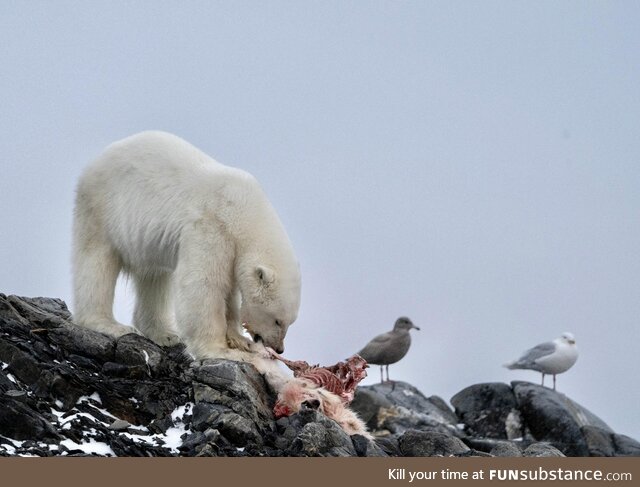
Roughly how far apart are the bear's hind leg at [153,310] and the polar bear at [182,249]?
0.01 m

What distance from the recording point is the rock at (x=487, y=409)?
24312 mm

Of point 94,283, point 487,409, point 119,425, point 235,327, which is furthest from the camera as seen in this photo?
point 487,409

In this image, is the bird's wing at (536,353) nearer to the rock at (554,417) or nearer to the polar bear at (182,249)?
the rock at (554,417)

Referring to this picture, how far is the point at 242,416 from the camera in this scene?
35.5 feet

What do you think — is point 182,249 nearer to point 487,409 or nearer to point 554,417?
point 554,417

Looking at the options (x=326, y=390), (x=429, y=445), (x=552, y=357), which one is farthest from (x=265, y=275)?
(x=552, y=357)

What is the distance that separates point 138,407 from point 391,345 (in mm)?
12929

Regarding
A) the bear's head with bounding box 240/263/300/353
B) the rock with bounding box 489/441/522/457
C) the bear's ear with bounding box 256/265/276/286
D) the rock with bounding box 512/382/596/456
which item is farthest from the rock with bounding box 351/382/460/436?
the bear's ear with bounding box 256/265/276/286

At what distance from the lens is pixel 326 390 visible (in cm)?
1205

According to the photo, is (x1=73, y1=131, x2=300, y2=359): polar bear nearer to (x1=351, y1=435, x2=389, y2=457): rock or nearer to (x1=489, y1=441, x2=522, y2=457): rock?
(x1=351, y1=435, x2=389, y2=457): rock

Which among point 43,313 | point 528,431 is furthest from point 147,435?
point 528,431

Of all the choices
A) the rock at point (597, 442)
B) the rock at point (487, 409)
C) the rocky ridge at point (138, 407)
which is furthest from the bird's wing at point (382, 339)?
the rocky ridge at point (138, 407)

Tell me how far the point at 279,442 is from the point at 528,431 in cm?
1449
